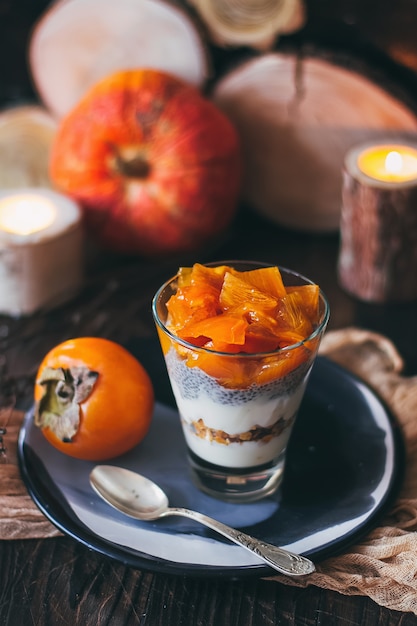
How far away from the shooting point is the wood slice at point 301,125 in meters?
1.21

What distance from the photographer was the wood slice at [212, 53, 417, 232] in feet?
3.98

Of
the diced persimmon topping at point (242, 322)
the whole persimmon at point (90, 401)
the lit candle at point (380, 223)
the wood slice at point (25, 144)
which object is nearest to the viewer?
the diced persimmon topping at point (242, 322)

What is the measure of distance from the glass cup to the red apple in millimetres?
425

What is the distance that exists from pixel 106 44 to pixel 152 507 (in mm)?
875

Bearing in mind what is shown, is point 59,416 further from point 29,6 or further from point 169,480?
point 29,6

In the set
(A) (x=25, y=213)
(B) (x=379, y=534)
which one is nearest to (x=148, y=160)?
(A) (x=25, y=213)

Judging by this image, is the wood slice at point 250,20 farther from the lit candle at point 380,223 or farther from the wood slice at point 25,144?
the wood slice at point 25,144

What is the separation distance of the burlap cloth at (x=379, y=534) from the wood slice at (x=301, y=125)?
19.2 inches

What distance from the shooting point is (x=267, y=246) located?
1.31 metres

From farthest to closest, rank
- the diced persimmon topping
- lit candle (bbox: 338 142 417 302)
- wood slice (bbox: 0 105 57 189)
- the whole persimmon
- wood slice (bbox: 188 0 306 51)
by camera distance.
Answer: wood slice (bbox: 0 105 57 189), wood slice (bbox: 188 0 306 51), lit candle (bbox: 338 142 417 302), the whole persimmon, the diced persimmon topping

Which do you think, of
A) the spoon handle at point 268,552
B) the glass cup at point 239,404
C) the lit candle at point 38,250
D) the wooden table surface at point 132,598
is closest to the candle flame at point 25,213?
the lit candle at point 38,250

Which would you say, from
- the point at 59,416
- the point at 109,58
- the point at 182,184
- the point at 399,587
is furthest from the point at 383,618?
the point at 109,58

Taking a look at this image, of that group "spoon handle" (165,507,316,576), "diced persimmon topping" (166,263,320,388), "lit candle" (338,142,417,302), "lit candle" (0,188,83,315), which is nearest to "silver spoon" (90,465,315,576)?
"spoon handle" (165,507,316,576)

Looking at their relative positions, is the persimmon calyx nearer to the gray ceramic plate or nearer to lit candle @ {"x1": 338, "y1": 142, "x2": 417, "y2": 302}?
the gray ceramic plate
